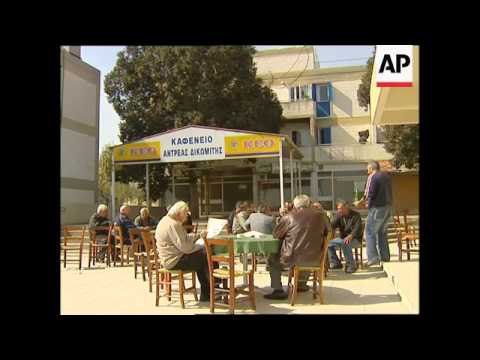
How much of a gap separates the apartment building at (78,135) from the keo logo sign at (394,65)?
17.0 meters

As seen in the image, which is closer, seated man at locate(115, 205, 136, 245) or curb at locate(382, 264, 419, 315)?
curb at locate(382, 264, 419, 315)

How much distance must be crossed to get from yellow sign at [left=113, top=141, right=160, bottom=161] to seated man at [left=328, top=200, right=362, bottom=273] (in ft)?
24.5

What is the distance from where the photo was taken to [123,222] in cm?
994

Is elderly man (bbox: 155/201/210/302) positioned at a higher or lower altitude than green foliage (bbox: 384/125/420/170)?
lower

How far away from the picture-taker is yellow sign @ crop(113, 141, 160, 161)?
14.7m

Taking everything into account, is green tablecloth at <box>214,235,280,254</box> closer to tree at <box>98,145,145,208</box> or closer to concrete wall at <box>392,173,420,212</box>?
concrete wall at <box>392,173,420,212</box>

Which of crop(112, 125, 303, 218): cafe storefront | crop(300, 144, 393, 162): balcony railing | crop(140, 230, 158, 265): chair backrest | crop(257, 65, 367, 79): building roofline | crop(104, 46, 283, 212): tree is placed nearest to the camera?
crop(140, 230, 158, 265): chair backrest

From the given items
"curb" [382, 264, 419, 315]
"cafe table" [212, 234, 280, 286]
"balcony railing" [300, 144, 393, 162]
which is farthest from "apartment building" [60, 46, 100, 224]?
"curb" [382, 264, 419, 315]

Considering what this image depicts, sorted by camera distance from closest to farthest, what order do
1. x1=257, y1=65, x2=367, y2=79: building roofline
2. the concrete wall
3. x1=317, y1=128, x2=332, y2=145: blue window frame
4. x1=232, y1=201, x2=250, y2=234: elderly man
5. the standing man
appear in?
the standing man < x1=232, y1=201, x2=250, y2=234: elderly man < the concrete wall < x1=257, y1=65, x2=367, y2=79: building roofline < x1=317, y1=128, x2=332, y2=145: blue window frame

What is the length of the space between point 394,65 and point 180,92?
17.1 metres

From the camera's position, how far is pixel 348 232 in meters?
8.67
